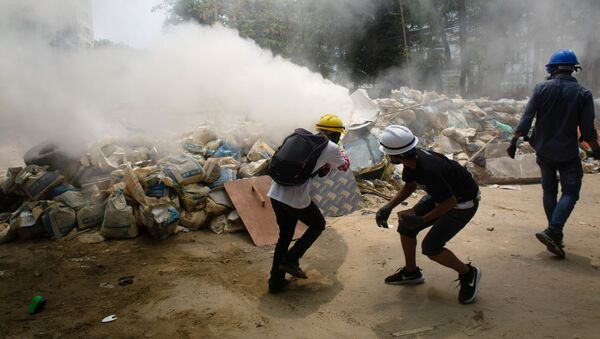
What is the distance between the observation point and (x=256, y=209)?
461 cm

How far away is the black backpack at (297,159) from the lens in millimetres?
3008

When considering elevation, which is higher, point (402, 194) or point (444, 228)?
point (402, 194)

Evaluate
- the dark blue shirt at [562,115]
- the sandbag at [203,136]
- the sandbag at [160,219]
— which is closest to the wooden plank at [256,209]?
the sandbag at [160,219]

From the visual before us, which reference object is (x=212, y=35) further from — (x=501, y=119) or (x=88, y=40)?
(x=501, y=119)

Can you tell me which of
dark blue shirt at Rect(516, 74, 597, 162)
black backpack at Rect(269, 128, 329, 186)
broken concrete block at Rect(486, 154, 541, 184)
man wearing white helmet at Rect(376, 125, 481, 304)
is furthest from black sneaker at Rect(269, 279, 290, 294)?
broken concrete block at Rect(486, 154, 541, 184)

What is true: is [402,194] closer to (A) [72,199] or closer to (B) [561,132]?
(B) [561,132]

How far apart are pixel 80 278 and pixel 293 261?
1855mm

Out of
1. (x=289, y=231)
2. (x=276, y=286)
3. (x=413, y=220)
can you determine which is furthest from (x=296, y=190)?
(x=413, y=220)

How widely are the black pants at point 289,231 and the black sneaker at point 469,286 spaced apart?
3.59 feet

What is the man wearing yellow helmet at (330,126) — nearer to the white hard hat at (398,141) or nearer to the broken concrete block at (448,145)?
the white hard hat at (398,141)

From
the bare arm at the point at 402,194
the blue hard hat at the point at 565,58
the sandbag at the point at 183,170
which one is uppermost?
the blue hard hat at the point at 565,58

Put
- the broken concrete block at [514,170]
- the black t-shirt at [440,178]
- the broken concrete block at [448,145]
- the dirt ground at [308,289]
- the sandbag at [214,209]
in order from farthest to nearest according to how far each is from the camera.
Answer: the broken concrete block at [448,145]
the broken concrete block at [514,170]
the sandbag at [214,209]
the dirt ground at [308,289]
the black t-shirt at [440,178]

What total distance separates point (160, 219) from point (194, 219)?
0.43 metres

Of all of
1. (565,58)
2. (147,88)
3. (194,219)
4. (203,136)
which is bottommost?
(194,219)
